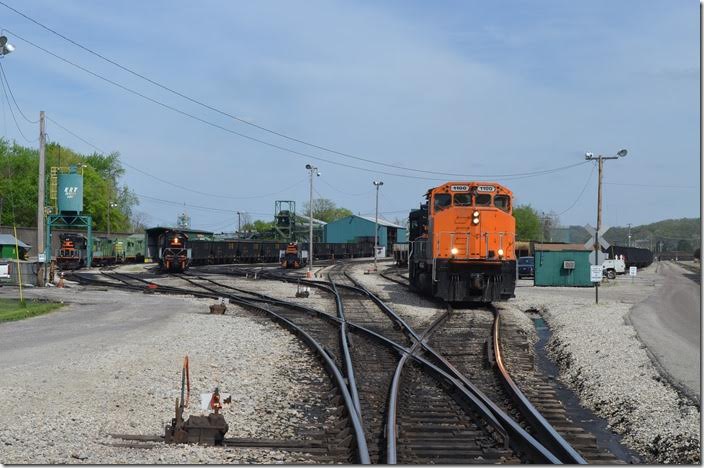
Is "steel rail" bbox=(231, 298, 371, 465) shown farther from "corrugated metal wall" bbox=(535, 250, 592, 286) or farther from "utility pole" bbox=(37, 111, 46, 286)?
"corrugated metal wall" bbox=(535, 250, 592, 286)

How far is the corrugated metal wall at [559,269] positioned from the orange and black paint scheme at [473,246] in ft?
54.2

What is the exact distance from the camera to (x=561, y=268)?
3916 cm

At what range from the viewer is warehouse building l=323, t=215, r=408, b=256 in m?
112

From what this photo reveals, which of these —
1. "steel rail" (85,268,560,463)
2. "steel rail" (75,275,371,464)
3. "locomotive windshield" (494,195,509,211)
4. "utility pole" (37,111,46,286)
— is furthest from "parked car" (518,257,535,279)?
"steel rail" (85,268,560,463)

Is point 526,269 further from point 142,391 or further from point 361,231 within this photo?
point 361,231

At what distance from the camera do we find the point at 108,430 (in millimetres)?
7938

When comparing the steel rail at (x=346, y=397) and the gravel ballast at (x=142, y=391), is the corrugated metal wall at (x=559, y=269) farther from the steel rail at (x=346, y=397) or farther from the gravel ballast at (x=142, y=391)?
the gravel ballast at (x=142, y=391)

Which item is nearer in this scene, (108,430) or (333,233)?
(108,430)

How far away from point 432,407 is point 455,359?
4.14m

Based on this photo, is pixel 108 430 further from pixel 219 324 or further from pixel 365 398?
pixel 219 324

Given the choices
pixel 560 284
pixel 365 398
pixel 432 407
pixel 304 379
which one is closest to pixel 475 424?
pixel 432 407

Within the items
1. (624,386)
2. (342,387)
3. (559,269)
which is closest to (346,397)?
(342,387)

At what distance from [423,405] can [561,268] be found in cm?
3162

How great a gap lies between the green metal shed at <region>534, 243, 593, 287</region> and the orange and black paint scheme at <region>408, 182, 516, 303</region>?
54.2 ft
